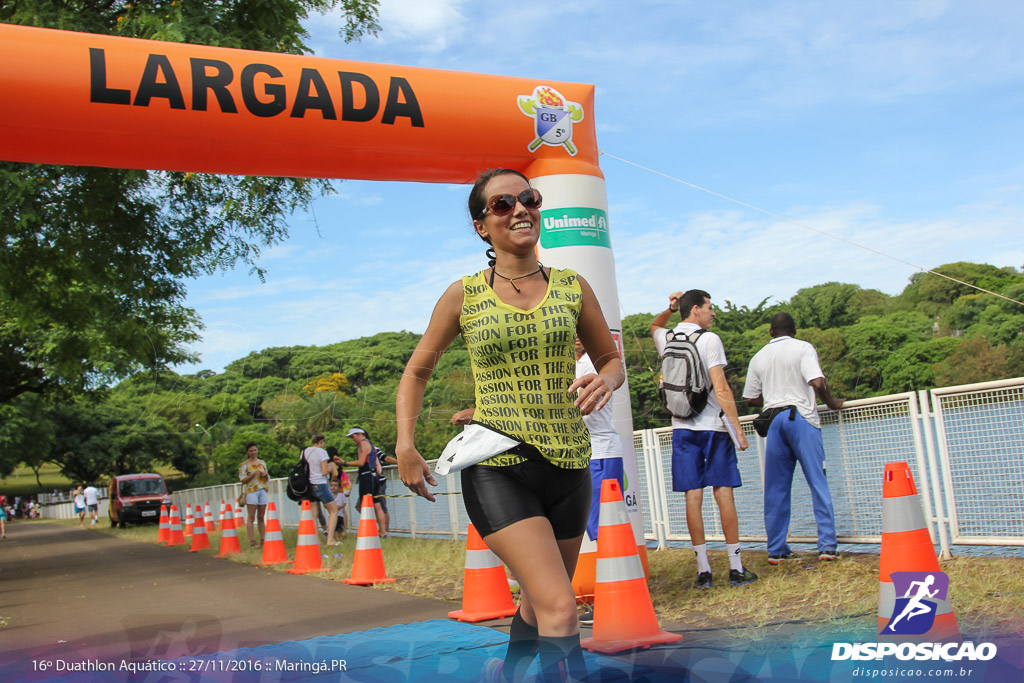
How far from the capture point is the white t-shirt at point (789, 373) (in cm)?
647

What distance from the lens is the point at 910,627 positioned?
328 centimetres

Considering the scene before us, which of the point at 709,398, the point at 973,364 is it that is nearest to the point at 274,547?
the point at 709,398

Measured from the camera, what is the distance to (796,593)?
526 centimetres

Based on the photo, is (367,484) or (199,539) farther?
(199,539)

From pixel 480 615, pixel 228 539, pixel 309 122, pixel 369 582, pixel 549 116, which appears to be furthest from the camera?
pixel 228 539

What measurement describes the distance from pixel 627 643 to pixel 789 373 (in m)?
3.13

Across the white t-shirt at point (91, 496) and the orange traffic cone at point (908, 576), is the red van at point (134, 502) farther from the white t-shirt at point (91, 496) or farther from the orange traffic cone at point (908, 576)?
the orange traffic cone at point (908, 576)

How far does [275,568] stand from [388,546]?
62.3 inches

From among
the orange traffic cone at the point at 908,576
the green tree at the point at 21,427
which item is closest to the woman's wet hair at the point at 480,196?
the orange traffic cone at the point at 908,576

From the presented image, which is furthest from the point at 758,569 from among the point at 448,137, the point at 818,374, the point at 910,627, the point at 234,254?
the point at 234,254

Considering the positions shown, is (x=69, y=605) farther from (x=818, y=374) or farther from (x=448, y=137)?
(x=818, y=374)

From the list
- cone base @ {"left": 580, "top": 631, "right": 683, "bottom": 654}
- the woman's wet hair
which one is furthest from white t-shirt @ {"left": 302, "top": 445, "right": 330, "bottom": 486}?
cone base @ {"left": 580, "top": 631, "right": 683, "bottom": 654}

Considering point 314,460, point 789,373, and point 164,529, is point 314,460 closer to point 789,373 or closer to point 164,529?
point 789,373

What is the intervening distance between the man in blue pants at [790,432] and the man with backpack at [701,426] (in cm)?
53
